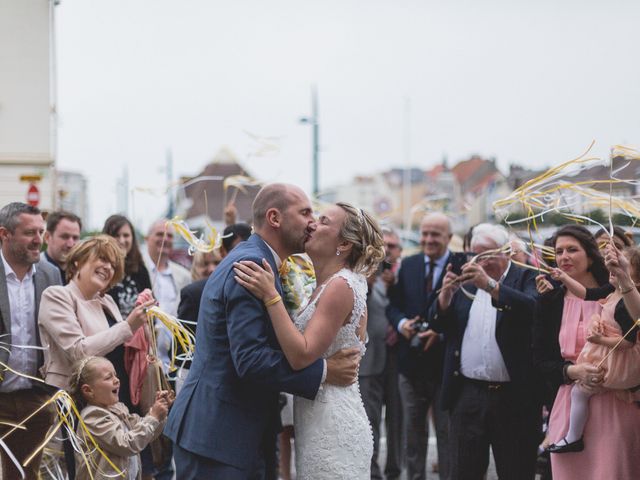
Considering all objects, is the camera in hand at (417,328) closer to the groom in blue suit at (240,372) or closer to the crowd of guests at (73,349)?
the crowd of guests at (73,349)

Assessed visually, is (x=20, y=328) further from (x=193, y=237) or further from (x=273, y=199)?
(x=273, y=199)

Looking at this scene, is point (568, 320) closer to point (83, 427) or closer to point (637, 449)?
point (637, 449)

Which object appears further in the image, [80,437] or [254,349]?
[80,437]

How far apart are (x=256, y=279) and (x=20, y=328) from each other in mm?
2458

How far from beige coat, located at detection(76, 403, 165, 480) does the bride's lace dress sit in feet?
3.63

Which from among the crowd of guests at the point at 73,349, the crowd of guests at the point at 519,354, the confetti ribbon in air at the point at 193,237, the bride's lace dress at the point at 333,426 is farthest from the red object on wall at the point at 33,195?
the bride's lace dress at the point at 333,426

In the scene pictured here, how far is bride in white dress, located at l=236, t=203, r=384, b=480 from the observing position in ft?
15.0

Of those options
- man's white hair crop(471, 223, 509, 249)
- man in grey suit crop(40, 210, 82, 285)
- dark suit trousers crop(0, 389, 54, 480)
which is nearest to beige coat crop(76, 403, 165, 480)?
dark suit trousers crop(0, 389, 54, 480)

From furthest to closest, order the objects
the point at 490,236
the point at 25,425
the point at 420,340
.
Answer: the point at 420,340, the point at 490,236, the point at 25,425

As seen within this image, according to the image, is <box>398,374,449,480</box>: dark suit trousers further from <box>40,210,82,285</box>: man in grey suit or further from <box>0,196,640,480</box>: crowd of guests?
<box>40,210,82,285</box>: man in grey suit

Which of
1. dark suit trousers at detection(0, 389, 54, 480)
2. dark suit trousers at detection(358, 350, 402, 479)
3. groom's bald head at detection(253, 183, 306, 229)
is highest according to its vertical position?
groom's bald head at detection(253, 183, 306, 229)

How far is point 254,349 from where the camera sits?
4.27 m

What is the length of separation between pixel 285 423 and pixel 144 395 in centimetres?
222

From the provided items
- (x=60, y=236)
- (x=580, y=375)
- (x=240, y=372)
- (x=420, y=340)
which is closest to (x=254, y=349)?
(x=240, y=372)
